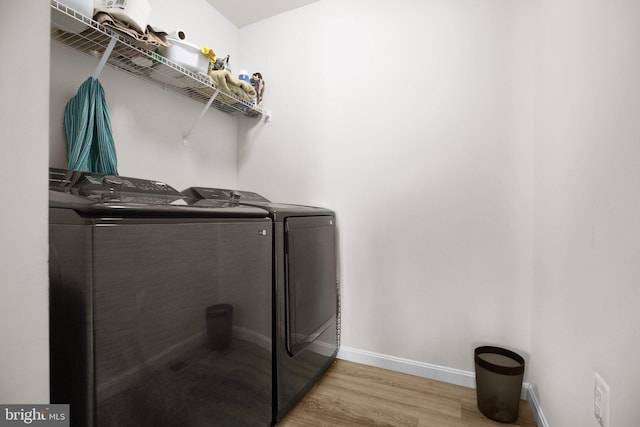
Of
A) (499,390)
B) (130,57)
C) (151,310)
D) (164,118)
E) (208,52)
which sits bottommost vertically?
(499,390)

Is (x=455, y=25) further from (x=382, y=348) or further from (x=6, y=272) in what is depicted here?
(x=6, y=272)

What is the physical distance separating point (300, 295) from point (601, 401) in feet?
3.64

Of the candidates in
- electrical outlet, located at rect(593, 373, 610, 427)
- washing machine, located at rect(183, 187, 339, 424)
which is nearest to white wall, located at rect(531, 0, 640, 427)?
electrical outlet, located at rect(593, 373, 610, 427)

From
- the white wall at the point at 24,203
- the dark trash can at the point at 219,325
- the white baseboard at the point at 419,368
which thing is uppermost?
the white wall at the point at 24,203

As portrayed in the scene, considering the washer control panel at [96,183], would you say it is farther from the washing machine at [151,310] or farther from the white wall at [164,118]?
the white wall at [164,118]

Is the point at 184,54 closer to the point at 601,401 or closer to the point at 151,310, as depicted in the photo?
the point at 151,310

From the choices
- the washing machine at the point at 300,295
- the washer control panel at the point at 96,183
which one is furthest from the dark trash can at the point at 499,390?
the washer control panel at the point at 96,183

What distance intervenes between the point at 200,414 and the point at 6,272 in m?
0.70

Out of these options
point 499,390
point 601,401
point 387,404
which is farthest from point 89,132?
point 499,390

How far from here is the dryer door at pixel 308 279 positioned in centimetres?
140

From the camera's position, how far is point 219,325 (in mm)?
971

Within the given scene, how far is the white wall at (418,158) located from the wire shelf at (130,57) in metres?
0.59

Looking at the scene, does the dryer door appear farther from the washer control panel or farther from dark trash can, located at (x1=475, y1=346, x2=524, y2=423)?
dark trash can, located at (x1=475, y1=346, x2=524, y2=423)

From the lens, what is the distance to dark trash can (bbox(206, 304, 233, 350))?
0.94 m
